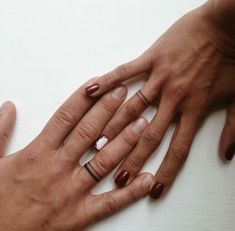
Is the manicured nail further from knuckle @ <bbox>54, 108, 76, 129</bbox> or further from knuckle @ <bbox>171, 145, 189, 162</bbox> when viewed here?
knuckle @ <bbox>54, 108, 76, 129</bbox>

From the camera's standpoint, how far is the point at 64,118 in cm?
92

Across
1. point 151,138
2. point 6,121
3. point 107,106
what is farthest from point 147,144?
point 6,121

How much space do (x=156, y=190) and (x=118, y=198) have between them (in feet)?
0.28

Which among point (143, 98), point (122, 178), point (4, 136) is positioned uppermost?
point (4, 136)

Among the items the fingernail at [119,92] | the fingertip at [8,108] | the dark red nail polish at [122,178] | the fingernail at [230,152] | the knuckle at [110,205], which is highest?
the fingertip at [8,108]

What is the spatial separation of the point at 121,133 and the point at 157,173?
120 millimetres

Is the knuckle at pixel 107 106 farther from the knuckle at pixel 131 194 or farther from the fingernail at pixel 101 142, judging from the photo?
the knuckle at pixel 131 194

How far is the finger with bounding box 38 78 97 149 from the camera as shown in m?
0.92

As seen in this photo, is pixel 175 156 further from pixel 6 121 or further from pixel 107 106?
pixel 6 121

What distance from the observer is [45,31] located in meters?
0.98

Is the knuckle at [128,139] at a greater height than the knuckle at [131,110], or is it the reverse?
the knuckle at [131,110]

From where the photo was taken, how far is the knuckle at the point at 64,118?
3.03 ft

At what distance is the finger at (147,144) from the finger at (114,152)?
15mm

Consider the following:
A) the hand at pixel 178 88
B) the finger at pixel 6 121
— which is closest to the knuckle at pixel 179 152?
the hand at pixel 178 88
